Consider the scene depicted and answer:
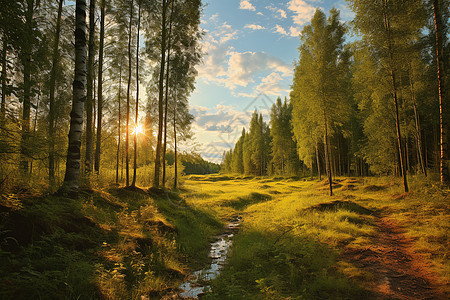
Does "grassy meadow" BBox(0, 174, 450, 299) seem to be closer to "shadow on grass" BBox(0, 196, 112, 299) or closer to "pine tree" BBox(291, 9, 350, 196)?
"shadow on grass" BBox(0, 196, 112, 299)

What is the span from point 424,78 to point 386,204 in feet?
44.5

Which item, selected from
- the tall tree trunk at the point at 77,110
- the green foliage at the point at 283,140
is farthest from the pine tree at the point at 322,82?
the green foliage at the point at 283,140

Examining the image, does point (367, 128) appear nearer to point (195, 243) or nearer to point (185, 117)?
point (185, 117)

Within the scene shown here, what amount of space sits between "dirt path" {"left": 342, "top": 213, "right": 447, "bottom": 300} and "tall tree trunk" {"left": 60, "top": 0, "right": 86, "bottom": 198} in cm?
890

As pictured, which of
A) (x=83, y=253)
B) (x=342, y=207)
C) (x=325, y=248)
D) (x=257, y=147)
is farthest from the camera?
(x=257, y=147)

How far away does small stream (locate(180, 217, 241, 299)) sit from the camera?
561cm

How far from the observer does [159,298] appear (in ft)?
16.5

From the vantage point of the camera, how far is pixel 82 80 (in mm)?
6980

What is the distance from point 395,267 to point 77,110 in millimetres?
10689

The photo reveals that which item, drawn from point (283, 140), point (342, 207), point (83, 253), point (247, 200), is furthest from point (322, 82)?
point (283, 140)

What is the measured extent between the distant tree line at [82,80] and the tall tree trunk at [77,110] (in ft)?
0.09

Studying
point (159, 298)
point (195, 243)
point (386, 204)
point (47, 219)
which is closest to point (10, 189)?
point (47, 219)

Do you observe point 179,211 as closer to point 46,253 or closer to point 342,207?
point 46,253

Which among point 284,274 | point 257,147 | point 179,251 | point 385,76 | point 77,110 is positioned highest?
point 385,76
